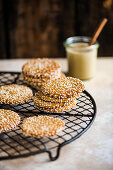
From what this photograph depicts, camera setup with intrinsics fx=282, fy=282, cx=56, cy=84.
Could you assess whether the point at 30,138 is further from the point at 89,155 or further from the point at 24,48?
the point at 24,48

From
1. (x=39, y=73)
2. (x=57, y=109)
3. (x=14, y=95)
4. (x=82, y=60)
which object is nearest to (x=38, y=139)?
(x=57, y=109)

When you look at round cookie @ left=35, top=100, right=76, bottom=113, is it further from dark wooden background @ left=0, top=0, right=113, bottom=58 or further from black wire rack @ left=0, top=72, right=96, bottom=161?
dark wooden background @ left=0, top=0, right=113, bottom=58

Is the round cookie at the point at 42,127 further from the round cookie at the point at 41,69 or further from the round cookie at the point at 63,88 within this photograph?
the round cookie at the point at 41,69

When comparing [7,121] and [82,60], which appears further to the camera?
[82,60]

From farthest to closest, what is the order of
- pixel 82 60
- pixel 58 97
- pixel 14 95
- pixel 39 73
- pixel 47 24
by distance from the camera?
pixel 47 24
pixel 82 60
pixel 39 73
pixel 14 95
pixel 58 97

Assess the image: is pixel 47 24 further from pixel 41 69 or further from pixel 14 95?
pixel 14 95

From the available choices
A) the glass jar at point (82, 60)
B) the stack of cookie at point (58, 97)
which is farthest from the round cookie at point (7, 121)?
the glass jar at point (82, 60)

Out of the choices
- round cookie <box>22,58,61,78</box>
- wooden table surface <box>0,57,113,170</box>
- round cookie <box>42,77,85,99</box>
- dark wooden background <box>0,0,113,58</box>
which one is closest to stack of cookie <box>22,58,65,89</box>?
round cookie <box>22,58,61,78</box>
